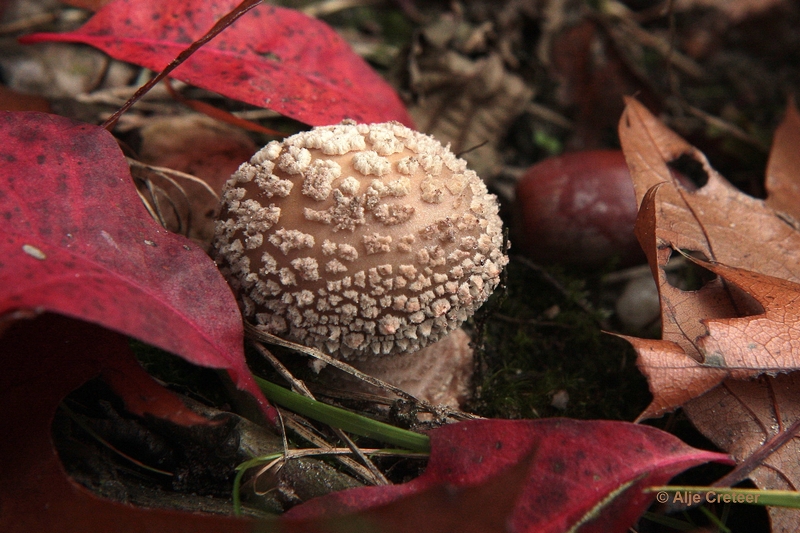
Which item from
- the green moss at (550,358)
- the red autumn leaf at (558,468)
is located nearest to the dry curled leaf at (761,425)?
the red autumn leaf at (558,468)

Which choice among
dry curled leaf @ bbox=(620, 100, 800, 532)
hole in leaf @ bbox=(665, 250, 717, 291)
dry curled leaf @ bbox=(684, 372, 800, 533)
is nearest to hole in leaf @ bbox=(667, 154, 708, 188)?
hole in leaf @ bbox=(665, 250, 717, 291)

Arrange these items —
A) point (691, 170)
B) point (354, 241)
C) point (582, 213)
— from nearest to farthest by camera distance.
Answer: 1. point (354, 241)
2. point (582, 213)
3. point (691, 170)

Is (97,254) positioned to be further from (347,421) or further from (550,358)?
(550,358)

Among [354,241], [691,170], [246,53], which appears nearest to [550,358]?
[354,241]

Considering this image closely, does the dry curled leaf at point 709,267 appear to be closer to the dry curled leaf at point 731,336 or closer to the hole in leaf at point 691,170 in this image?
the dry curled leaf at point 731,336

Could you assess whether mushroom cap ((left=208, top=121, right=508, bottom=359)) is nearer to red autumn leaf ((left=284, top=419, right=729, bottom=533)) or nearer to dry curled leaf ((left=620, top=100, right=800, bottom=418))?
red autumn leaf ((left=284, top=419, right=729, bottom=533))

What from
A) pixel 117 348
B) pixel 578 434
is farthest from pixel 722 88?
pixel 117 348

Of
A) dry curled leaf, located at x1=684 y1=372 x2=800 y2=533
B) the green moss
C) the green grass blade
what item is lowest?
the green moss
